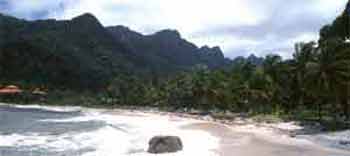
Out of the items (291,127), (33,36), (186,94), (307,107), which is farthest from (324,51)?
(33,36)

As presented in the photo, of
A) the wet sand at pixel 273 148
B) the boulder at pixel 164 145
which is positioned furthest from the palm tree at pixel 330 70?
the boulder at pixel 164 145

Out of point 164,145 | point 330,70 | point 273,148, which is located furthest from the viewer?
point 330,70

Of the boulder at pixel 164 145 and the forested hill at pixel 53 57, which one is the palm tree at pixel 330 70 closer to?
the boulder at pixel 164 145

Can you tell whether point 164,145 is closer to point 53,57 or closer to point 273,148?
point 273,148

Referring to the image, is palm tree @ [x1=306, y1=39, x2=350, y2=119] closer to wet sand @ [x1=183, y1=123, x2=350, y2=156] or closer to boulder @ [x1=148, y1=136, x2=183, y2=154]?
wet sand @ [x1=183, y1=123, x2=350, y2=156]

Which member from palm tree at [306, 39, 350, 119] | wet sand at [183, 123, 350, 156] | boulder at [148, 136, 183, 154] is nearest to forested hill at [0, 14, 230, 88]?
palm tree at [306, 39, 350, 119]

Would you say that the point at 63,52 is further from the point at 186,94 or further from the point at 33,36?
the point at 186,94

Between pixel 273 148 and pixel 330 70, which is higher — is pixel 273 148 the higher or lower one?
the lower one

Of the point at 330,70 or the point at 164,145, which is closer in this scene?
the point at 164,145

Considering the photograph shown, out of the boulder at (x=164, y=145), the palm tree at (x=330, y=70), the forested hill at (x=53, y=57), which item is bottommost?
the boulder at (x=164, y=145)

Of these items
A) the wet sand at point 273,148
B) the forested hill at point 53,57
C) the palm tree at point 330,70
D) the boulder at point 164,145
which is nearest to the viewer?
the boulder at point 164,145

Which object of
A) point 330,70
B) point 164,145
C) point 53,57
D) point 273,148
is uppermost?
point 53,57

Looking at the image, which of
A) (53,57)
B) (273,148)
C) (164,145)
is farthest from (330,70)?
(53,57)

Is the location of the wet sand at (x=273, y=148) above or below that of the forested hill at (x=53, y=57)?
below
